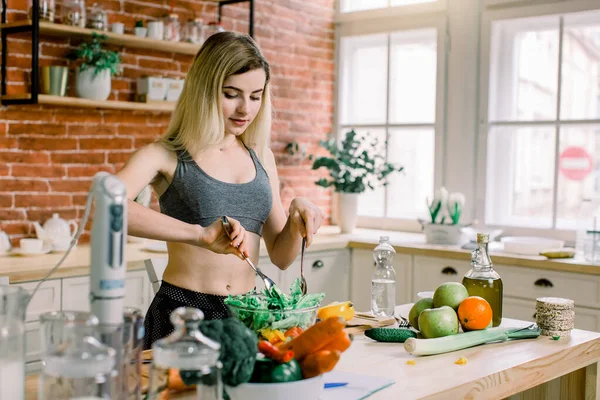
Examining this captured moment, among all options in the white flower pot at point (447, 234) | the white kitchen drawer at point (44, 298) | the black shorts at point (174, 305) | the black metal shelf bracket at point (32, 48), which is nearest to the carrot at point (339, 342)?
the black shorts at point (174, 305)

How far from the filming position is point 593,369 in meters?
2.16

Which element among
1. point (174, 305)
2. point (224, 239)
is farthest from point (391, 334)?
point (174, 305)

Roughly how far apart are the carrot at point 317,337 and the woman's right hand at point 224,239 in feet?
1.39

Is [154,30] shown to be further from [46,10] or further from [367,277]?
[367,277]

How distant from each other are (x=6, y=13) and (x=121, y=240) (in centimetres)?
267

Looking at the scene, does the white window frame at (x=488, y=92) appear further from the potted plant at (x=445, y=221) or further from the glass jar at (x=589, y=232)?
the potted plant at (x=445, y=221)

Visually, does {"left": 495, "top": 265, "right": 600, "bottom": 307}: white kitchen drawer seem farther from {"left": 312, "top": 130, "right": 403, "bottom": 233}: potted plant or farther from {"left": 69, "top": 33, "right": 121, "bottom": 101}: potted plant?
{"left": 69, "top": 33, "right": 121, "bottom": 101}: potted plant

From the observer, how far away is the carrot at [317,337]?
137 centimetres

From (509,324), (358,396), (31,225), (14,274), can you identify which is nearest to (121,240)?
(358,396)

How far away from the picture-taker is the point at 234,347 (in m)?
1.25

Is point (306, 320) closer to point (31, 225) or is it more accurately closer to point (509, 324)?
point (509, 324)

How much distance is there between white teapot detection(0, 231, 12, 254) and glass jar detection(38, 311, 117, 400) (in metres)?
2.46

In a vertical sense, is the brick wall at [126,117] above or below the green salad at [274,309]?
above

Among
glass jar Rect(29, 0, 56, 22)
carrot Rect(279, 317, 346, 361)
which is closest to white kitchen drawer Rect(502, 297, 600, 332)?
carrot Rect(279, 317, 346, 361)
